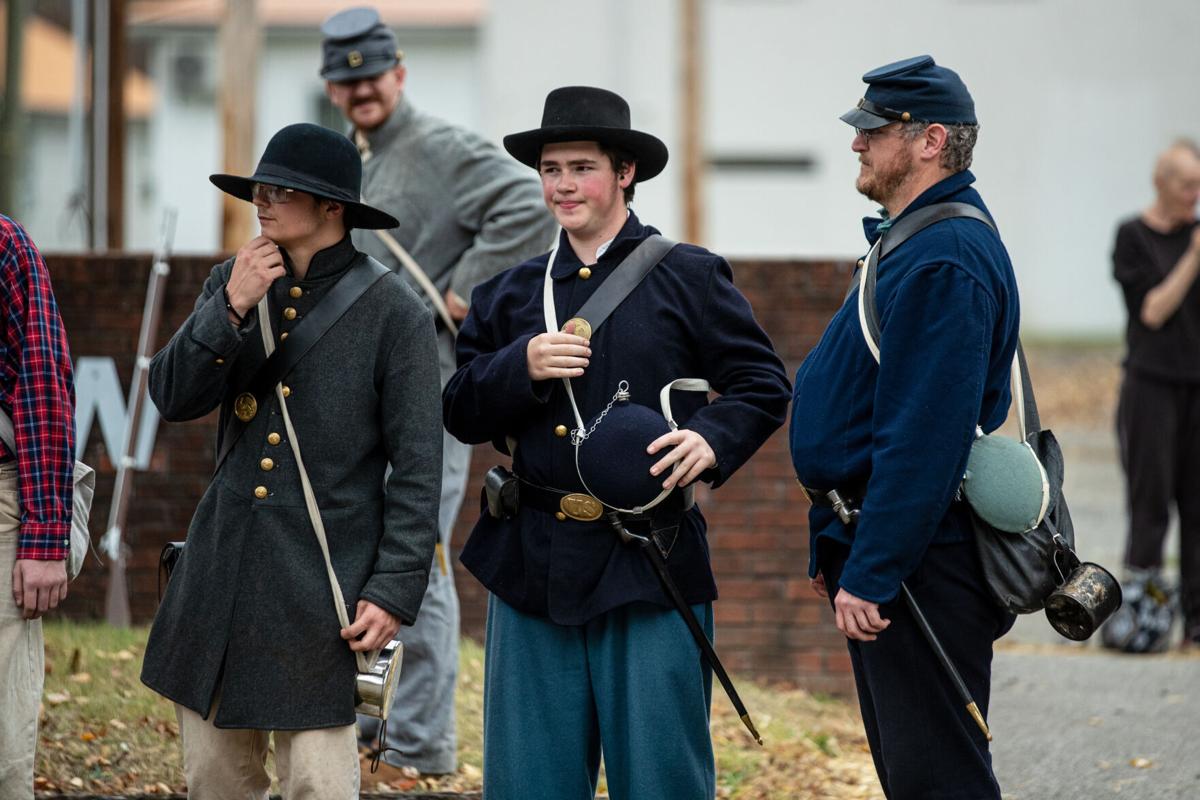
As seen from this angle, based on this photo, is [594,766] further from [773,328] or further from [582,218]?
[773,328]

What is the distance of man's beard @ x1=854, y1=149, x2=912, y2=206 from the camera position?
4078 millimetres

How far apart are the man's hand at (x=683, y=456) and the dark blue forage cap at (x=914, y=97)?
874 millimetres

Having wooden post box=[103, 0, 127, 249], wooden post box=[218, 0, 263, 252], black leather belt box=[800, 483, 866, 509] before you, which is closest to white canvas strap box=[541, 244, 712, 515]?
black leather belt box=[800, 483, 866, 509]

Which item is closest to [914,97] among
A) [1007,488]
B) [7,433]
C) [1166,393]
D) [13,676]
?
[1007,488]

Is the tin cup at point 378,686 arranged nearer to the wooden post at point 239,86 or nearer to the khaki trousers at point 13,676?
the khaki trousers at point 13,676

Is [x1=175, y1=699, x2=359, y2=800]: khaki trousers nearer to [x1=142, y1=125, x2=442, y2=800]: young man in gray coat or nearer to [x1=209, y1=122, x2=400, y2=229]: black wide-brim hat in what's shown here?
[x1=142, y1=125, x2=442, y2=800]: young man in gray coat

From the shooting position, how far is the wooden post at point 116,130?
31.6ft

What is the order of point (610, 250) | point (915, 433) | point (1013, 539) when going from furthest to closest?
point (610, 250) < point (1013, 539) < point (915, 433)

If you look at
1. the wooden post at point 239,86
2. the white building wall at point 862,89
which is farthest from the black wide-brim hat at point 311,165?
the white building wall at point 862,89

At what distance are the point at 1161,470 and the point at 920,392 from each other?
5469 mm

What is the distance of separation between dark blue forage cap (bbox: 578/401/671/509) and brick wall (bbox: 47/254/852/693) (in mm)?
3463

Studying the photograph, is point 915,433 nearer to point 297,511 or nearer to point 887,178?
point 887,178

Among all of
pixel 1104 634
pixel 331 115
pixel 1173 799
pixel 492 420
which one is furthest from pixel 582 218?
pixel 331 115

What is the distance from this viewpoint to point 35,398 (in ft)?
13.8
